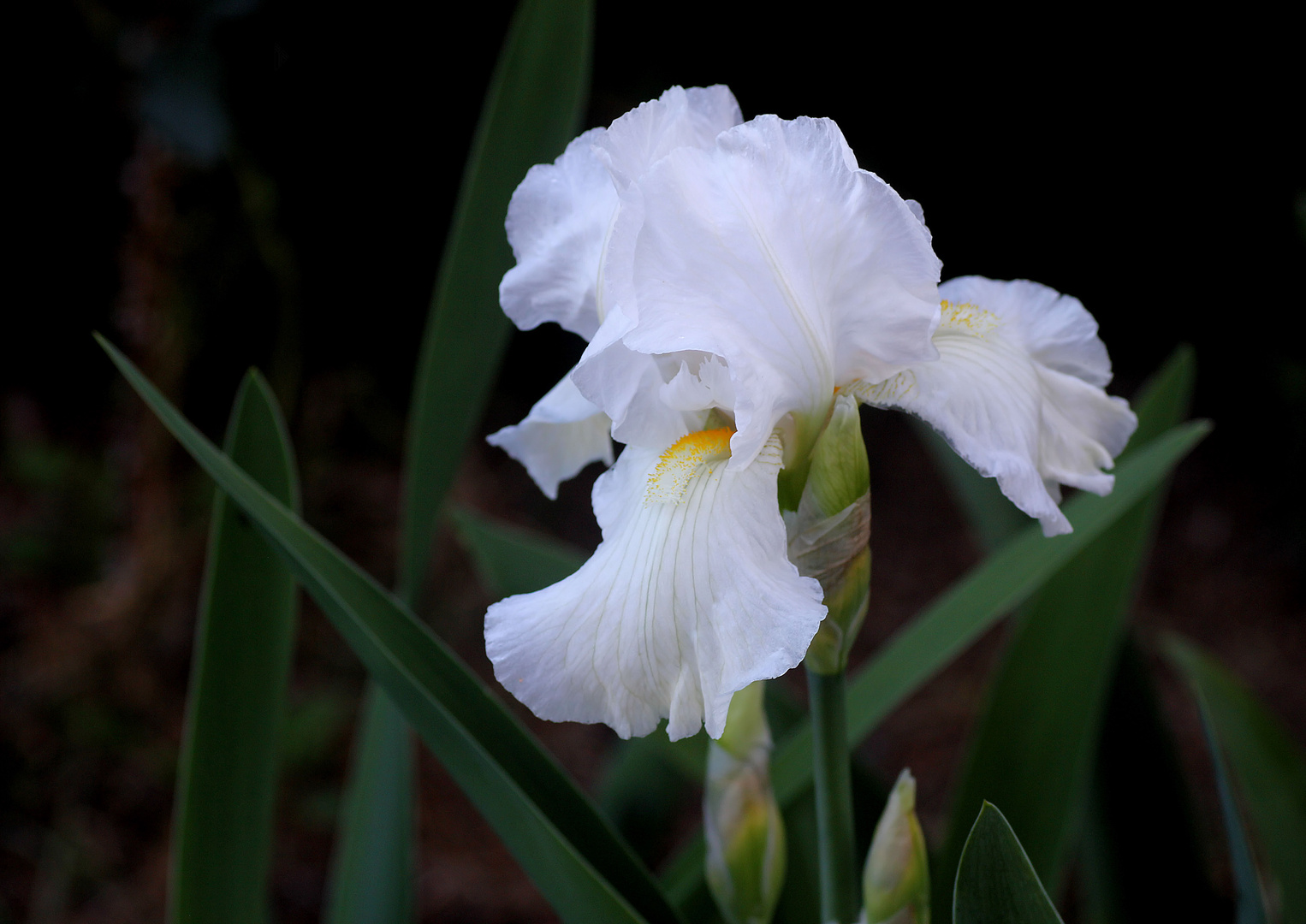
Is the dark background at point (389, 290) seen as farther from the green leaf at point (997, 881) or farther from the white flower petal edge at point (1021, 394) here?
the green leaf at point (997, 881)

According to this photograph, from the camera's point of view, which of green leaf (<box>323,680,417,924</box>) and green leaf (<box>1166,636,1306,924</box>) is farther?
green leaf (<box>1166,636,1306,924</box>)

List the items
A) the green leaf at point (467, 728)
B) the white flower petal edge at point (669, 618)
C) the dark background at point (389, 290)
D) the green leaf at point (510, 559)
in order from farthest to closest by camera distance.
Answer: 1. the dark background at point (389, 290)
2. the green leaf at point (510, 559)
3. the green leaf at point (467, 728)
4. the white flower petal edge at point (669, 618)

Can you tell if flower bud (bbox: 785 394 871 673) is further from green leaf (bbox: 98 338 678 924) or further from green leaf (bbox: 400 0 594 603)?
green leaf (bbox: 400 0 594 603)

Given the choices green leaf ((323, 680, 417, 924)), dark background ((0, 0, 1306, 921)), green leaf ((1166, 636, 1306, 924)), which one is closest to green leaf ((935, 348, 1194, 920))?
green leaf ((1166, 636, 1306, 924))

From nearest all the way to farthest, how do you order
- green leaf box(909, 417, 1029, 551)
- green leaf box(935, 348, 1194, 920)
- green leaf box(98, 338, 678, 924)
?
green leaf box(98, 338, 678, 924) → green leaf box(935, 348, 1194, 920) → green leaf box(909, 417, 1029, 551)

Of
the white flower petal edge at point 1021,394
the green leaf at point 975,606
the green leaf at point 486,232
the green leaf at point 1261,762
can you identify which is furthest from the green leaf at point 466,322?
the green leaf at point 1261,762

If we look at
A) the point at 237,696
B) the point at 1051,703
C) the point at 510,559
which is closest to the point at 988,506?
the point at 1051,703
